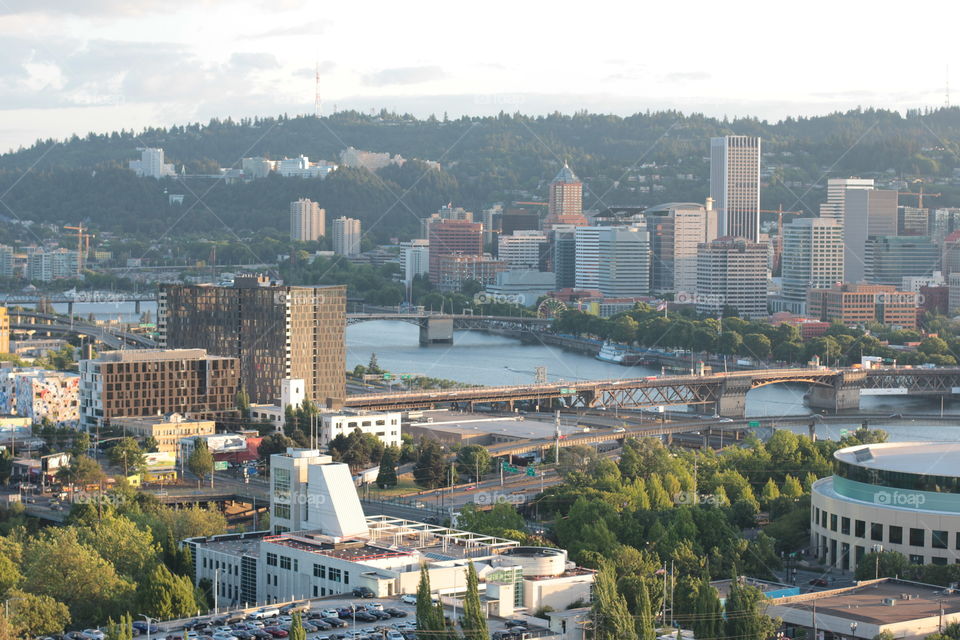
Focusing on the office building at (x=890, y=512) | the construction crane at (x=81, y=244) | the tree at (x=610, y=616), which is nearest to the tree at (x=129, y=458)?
the office building at (x=890, y=512)

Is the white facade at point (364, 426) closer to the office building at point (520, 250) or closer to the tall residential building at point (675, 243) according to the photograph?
the tall residential building at point (675, 243)

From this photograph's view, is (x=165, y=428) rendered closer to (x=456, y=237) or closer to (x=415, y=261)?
(x=415, y=261)

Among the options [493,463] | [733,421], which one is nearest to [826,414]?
[733,421]

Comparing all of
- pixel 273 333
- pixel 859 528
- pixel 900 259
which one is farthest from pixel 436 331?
pixel 859 528

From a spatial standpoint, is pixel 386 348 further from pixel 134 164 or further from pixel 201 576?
pixel 134 164

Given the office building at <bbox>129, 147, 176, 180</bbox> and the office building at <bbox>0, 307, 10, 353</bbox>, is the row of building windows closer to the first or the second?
the office building at <bbox>0, 307, 10, 353</bbox>

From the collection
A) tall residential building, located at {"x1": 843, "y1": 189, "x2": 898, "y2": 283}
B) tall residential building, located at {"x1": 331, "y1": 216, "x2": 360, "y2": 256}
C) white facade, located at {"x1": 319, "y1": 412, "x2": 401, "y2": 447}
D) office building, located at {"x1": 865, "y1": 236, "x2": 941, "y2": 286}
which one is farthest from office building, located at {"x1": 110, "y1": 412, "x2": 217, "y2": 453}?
tall residential building, located at {"x1": 331, "y1": 216, "x2": 360, "y2": 256}
